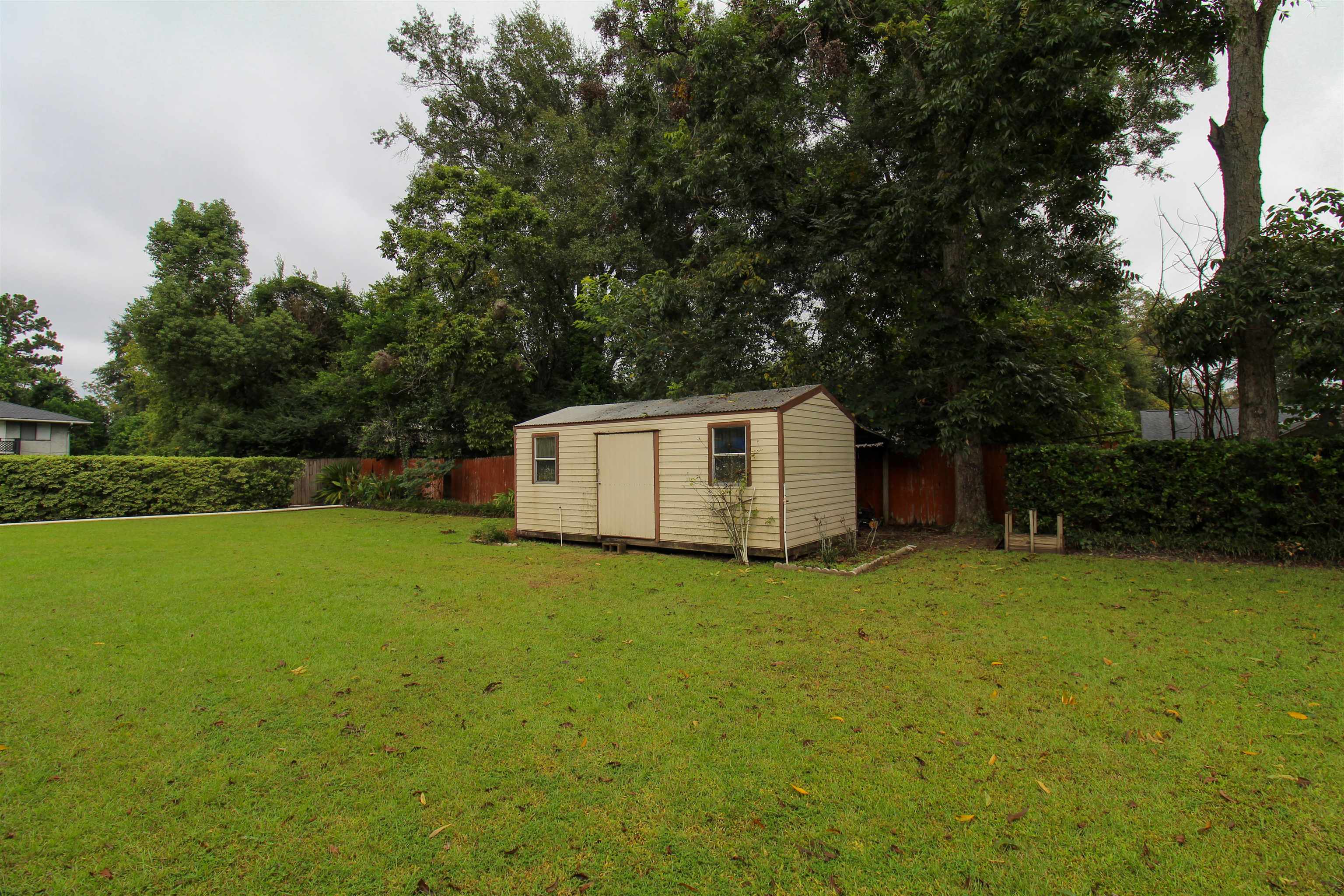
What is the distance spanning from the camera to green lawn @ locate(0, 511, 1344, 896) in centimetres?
202

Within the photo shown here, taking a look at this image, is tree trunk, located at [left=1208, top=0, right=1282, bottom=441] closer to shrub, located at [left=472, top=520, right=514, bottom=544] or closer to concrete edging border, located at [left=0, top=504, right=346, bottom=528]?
shrub, located at [left=472, top=520, right=514, bottom=544]

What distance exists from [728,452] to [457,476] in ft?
40.4

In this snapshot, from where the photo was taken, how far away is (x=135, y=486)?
1534 cm

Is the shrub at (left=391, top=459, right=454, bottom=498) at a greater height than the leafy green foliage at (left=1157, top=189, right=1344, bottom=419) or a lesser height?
lesser

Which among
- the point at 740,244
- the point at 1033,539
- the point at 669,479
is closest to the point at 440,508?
the point at 669,479

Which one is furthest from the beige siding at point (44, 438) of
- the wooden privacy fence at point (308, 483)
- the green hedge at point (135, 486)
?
the wooden privacy fence at point (308, 483)

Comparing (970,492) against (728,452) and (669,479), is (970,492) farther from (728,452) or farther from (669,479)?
(669,479)

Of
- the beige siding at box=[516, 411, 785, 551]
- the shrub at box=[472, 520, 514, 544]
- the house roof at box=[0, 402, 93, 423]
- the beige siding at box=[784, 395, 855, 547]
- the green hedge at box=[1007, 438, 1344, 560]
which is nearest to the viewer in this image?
the green hedge at box=[1007, 438, 1344, 560]

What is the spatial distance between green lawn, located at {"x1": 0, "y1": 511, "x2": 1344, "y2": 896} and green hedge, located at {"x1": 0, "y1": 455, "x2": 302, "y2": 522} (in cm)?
1191

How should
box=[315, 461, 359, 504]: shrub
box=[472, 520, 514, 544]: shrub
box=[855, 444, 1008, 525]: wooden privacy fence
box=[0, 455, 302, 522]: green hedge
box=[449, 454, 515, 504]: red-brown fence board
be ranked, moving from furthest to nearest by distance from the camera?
box=[315, 461, 359, 504]: shrub < box=[449, 454, 515, 504]: red-brown fence board < box=[0, 455, 302, 522]: green hedge < box=[855, 444, 1008, 525]: wooden privacy fence < box=[472, 520, 514, 544]: shrub

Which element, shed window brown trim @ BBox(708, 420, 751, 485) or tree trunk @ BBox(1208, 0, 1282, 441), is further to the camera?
shed window brown trim @ BBox(708, 420, 751, 485)

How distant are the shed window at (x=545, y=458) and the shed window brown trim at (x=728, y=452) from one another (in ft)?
10.5

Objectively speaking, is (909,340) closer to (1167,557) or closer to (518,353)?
(1167,557)

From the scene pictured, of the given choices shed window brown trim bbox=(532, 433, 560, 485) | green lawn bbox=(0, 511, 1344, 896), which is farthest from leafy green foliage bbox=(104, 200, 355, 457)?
green lawn bbox=(0, 511, 1344, 896)
